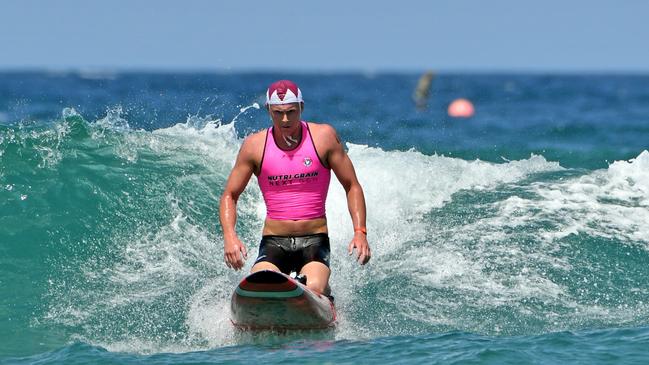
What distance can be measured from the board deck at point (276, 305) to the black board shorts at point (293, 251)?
42cm

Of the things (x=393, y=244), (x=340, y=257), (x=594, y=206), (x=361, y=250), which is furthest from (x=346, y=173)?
(x=594, y=206)

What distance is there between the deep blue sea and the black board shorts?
623 millimetres

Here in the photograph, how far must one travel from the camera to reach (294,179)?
856cm

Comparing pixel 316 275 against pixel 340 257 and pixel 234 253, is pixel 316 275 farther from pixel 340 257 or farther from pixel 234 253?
pixel 340 257

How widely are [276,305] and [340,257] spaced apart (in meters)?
2.99

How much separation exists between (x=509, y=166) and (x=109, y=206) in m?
5.99

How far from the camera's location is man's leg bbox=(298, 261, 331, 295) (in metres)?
8.43

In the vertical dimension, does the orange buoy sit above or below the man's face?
above

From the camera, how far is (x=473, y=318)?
9242mm

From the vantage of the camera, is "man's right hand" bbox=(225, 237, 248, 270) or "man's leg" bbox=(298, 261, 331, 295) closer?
"man's right hand" bbox=(225, 237, 248, 270)

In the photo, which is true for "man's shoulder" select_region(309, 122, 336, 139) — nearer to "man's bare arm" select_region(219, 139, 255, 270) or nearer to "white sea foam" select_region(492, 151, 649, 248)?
"man's bare arm" select_region(219, 139, 255, 270)

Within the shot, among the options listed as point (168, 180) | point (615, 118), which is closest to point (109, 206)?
point (168, 180)

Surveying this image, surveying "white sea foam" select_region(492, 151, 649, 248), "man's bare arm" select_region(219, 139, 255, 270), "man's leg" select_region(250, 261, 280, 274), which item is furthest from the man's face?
"white sea foam" select_region(492, 151, 649, 248)

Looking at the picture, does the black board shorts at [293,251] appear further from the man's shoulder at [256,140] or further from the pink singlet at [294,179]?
the man's shoulder at [256,140]
